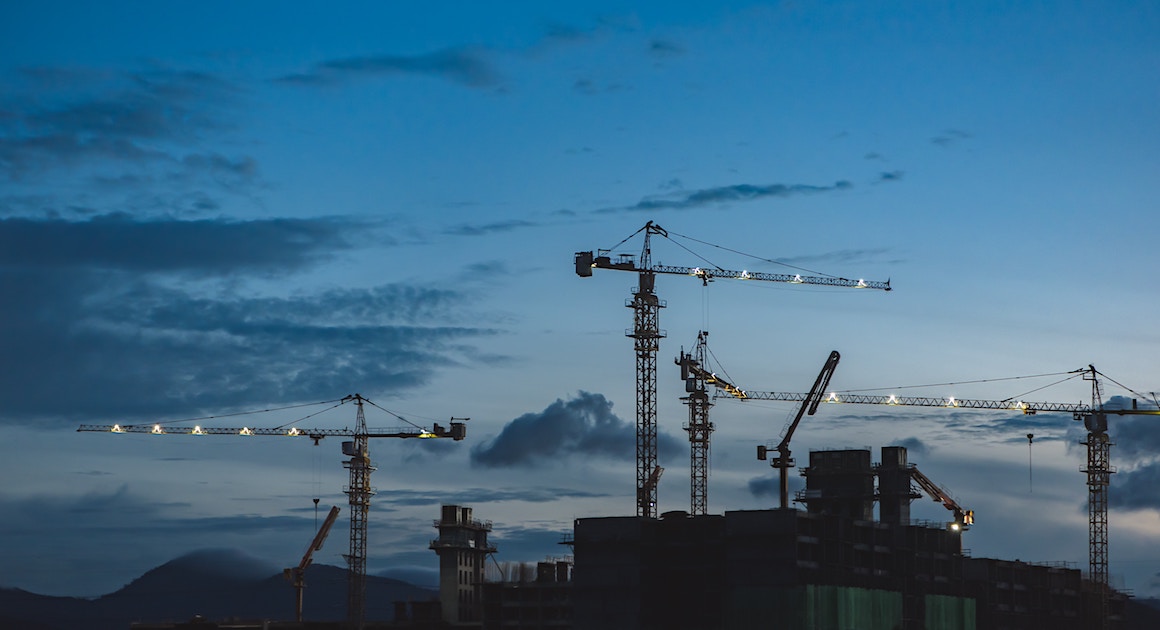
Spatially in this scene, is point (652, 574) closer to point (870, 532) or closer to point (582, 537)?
point (582, 537)

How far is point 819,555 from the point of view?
17850cm

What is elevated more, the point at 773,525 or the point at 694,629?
the point at 773,525

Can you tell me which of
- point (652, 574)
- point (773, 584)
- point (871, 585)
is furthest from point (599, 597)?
point (871, 585)

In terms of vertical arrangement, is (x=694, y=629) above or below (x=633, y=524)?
below

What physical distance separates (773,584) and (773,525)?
667 centimetres

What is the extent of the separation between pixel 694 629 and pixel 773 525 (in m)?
16.2

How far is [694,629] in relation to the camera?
587ft

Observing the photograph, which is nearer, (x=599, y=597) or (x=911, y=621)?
(x=599, y=597)

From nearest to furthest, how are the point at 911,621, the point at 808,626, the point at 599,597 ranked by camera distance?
1. the point at 808,626
2. the point at 599,597
3. the point at 911,621

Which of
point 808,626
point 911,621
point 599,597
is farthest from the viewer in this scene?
point 911,621

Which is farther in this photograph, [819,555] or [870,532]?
[870,532]

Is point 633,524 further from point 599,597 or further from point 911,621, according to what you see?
point 911,621

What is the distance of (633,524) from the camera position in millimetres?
184625

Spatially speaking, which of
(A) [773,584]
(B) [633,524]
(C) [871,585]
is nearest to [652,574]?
(B) [633,524]
